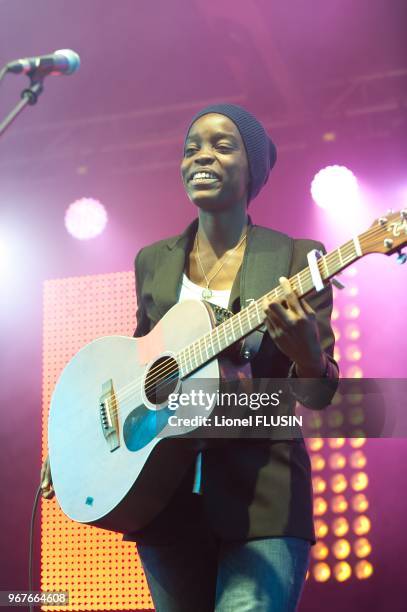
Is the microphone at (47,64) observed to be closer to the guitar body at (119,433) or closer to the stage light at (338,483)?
the guitar body at (119,433)

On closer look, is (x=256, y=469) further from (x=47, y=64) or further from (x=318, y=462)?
(x=318, y=462)

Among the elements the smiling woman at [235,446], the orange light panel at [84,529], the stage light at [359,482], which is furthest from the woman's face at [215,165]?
the stage light at [359,482]

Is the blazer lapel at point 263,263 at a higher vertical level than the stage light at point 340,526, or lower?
higher

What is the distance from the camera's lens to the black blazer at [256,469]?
1852mm

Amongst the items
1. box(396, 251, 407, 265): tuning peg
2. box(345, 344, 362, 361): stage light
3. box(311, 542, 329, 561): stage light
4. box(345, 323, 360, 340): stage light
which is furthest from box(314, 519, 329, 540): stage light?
box(396, 251, 407, 265): tuning peg

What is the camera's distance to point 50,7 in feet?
15.1

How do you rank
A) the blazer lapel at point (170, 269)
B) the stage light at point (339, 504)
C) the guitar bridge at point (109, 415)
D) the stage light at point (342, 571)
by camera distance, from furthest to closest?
1. the stage light at point (339, 504)
2. the stage light at point (342, 571)
3. the blazer lapel at point (170, 269)
4. the guitar bridge at point (109, 415)

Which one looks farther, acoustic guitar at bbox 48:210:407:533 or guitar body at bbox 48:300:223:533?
guitar body at bbox 48:300:223:533

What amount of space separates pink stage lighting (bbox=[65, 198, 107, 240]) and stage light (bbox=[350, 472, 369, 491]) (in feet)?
8.31

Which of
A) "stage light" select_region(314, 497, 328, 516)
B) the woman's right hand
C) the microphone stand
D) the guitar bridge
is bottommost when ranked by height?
"stage light" select_region(314, 497, 328, 516)

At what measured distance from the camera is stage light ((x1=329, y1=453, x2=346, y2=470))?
439 cm

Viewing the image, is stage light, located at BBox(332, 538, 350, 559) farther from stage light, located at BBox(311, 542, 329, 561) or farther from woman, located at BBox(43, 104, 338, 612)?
woman, located at BBox(43, 104, 338, 612)

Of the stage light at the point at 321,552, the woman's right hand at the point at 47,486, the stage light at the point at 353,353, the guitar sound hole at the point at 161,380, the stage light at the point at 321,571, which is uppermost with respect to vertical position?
the stage light at the point at 353,353

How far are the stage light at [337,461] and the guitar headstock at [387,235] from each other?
2896 millimetres
